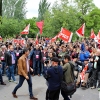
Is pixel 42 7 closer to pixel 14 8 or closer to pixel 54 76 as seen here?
pixel 14 8

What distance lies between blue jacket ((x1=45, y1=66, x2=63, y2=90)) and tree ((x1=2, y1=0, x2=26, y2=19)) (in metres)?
57.6

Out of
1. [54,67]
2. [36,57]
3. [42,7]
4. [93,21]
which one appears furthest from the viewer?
[42,7]

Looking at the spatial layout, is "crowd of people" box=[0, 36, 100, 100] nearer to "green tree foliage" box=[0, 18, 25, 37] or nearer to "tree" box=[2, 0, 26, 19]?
"green tree foliage" box=[0, 18, 25, 37]

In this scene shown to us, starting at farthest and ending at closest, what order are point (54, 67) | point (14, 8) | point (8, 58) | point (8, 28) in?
point (14, 8), point (8, 28), point (8, 58), point (54, 67)

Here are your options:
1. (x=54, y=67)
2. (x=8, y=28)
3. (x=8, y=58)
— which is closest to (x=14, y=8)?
(x=8, y=28)

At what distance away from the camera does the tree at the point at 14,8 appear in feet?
206

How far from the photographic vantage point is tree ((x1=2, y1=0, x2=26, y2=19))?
6274 cm

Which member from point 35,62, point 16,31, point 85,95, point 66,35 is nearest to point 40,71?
point 35,62

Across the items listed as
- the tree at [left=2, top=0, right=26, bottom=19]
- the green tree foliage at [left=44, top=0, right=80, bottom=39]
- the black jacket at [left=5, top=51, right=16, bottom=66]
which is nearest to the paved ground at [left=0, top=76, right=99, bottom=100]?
the black jacket at [left=5, top=51, right=16, bottom=66]

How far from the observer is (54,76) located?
6469 mm

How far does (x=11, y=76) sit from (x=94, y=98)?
4.40m

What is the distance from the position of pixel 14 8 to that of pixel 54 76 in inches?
2327

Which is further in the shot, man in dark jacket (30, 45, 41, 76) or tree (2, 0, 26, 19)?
tree (2, 0, 26, 19)

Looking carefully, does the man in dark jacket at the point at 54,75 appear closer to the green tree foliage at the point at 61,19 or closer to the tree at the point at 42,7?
the green tree foliage at the point at 61,19
